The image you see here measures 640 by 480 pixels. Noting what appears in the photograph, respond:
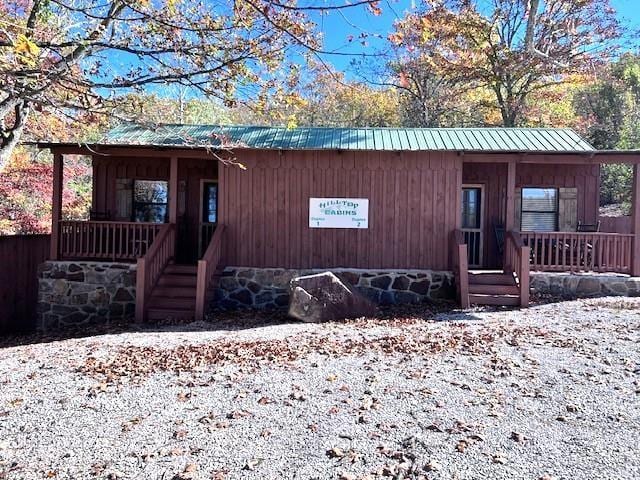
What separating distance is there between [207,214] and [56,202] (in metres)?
3.08

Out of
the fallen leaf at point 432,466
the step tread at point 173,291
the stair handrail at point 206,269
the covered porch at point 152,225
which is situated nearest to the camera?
the fallen leaf at point 432,466

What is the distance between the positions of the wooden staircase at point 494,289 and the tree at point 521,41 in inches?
353

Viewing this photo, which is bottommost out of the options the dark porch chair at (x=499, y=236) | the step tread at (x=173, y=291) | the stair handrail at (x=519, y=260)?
the step tread at (x=173, y=291)

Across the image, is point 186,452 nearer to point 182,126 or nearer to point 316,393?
point 316,393

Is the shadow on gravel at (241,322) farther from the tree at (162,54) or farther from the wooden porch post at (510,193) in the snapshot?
the tree at (162,54)

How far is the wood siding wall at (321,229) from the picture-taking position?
32.3 ft

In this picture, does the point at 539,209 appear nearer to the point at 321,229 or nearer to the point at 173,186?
the point at 321,229

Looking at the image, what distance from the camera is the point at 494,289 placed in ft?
30.0

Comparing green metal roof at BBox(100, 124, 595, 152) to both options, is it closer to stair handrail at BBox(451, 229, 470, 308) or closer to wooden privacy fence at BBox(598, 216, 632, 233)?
stair handrail at BBox(451, 229, 470, 308)

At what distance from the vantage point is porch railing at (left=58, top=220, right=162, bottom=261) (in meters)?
9.76

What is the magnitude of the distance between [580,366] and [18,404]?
5368 mm

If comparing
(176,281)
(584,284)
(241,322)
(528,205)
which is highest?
(528,205)

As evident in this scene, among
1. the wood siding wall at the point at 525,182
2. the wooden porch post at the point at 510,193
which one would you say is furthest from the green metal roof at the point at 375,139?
the wood siding wall at the point at 525,182

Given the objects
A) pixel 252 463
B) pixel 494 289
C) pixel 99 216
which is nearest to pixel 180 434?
pixel 252 463
